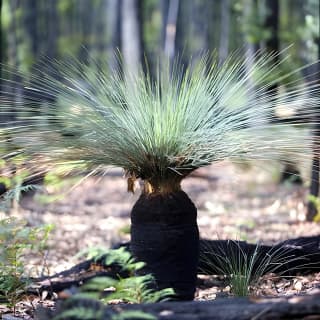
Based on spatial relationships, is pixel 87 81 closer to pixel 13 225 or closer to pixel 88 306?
pixel 13 225

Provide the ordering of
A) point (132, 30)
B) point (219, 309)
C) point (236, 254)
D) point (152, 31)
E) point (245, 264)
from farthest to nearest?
point (152, 31), point (132, 30), point (236, 254), point (245, 264), point (219, 309)

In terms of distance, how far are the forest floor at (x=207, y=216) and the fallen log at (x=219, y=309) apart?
5.28ft

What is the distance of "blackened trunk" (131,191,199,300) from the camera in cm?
429

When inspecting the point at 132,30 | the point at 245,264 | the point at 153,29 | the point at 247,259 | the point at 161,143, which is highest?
the point at 153,29

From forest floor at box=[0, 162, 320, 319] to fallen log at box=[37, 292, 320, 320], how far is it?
161 cm

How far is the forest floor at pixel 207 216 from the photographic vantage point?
624cm

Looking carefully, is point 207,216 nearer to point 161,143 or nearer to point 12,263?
point 12,263

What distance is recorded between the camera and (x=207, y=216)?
10.0 meters

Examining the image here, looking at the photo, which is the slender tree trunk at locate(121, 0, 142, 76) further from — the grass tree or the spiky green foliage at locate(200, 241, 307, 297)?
→ the grass tree

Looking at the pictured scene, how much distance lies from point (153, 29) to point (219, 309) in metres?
47.4

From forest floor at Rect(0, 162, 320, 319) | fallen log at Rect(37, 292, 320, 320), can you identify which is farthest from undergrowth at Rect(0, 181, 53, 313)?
fallen log at Rect(37, 292, 320, 320)

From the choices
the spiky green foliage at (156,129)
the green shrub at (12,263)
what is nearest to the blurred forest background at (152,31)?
the spiky green foliage at (156,129)

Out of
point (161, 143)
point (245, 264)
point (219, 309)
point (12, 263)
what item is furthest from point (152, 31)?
point (219, 309)

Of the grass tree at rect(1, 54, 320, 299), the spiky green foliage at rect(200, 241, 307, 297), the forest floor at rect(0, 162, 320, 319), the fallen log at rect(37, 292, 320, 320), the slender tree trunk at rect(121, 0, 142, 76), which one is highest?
the slender tree trunk at rect(121, 0, 142, 76)
